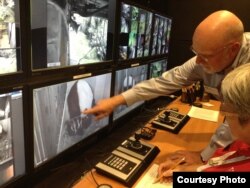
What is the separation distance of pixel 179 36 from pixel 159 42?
119 centimetres

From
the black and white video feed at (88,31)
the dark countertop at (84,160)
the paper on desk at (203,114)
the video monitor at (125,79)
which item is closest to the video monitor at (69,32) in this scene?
the black and white video feed at (88,31)

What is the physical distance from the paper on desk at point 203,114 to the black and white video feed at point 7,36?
1.40m

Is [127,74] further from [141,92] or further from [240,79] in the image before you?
[240,79]

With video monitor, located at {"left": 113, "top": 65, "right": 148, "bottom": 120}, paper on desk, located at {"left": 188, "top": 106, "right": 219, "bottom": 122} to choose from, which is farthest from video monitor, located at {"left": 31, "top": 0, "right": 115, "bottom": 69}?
paper on desk, located at {"left": 188, "top": 106, "right": 219, "bottom": 122}

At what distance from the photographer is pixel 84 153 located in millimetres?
1735

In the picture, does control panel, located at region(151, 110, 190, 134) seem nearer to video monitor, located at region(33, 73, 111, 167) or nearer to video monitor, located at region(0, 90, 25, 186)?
video monitor, located at region(33, 73, 111, 167)

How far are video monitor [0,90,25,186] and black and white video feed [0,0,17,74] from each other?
0.11m

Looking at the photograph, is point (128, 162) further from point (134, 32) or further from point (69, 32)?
point (134, 32)

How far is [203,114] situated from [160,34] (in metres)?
0.98

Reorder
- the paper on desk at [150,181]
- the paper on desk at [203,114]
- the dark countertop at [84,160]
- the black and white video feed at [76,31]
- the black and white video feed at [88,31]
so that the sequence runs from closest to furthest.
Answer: the paper on desk at [150,181] → the black and white video feed at [76,31] → the black and white video feed at [88,31] → the dark countertop at [84,160] → the paper on desk at [203,114]

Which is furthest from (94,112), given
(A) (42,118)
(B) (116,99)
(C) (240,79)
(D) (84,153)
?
(C) (240,79)

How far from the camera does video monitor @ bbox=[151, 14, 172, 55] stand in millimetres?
2420

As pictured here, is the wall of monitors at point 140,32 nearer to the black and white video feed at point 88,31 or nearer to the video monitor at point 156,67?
the video monitor at point 156,67

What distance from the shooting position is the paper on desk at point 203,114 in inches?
76.8
